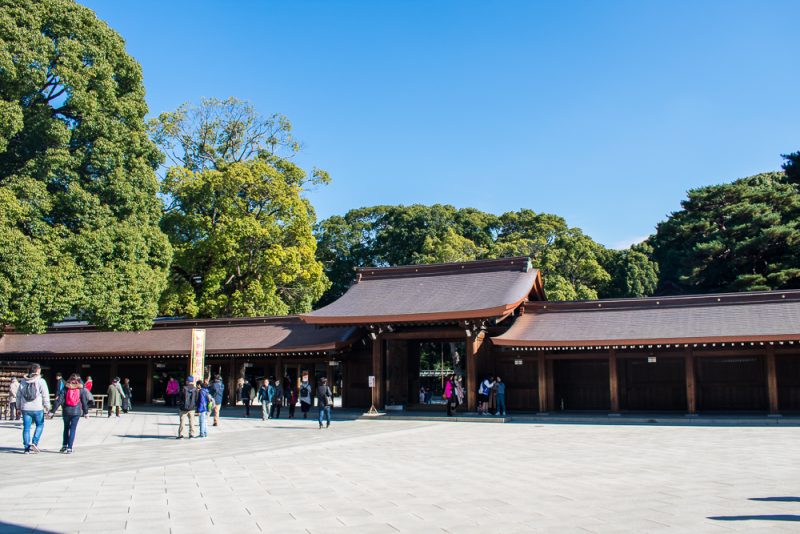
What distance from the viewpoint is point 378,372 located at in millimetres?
25875

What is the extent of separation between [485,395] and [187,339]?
14.4 m

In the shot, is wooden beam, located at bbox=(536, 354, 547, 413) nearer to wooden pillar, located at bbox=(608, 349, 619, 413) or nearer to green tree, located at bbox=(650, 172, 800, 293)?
wooden pillar, located at bbox=(608, 349, 619, 413)

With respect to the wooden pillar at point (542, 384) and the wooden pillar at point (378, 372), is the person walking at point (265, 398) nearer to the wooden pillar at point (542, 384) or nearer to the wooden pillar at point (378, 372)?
the wooden pillar at point (378, 372)

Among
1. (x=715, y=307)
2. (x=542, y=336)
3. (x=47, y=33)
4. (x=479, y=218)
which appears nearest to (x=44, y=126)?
(x=47, y=33)

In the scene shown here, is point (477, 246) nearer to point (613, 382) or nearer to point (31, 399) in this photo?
point (613, 382)

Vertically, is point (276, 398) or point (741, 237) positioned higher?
point (741, 237)

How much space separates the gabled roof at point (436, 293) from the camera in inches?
961

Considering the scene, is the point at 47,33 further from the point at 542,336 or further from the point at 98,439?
the point at 542,336

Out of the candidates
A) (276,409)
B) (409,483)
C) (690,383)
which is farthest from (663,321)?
(409,483)

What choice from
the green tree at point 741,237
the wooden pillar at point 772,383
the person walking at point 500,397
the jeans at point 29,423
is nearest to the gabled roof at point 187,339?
the person walking at point 500,397

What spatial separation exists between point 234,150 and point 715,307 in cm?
3049

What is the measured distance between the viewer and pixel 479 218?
209ft

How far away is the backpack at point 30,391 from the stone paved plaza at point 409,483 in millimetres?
1229

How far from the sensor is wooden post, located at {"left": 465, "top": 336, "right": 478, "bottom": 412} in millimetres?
24344
